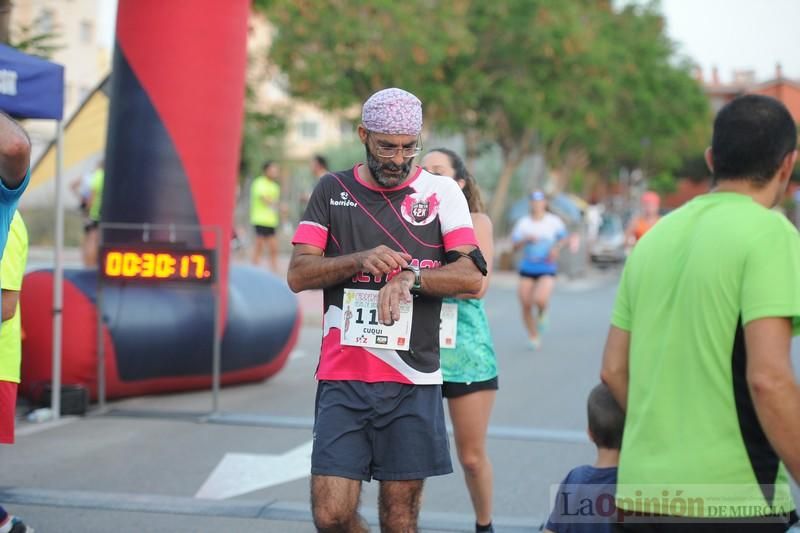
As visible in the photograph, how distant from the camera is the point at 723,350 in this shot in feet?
9.32

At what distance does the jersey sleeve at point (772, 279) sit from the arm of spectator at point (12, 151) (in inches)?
86.5

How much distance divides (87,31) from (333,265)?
198 feet

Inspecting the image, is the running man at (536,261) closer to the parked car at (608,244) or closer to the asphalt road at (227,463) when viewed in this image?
the asphalt road at (227,463)

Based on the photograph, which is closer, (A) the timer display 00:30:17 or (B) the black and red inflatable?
(A) the timer display 00:30:17

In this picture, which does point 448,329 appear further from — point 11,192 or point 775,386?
point 775,386

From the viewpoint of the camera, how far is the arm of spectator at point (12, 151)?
11.8 ft

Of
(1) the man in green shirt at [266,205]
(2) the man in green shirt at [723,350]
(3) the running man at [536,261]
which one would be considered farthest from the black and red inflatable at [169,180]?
(1) the man in green shirt at [266,205]

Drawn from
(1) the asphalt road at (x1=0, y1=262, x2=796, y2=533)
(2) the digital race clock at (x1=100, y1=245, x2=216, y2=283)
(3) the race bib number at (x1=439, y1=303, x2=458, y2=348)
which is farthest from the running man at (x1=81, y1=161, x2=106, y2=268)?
(3) the race bib number at (x1=439, y1=303, x2=458, y2=348)

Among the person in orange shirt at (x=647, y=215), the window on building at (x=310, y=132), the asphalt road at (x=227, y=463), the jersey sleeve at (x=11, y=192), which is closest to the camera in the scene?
the jersey sleeve at (x=11, y=192)

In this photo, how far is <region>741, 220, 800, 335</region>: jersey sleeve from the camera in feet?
8.98

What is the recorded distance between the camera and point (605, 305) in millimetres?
21906

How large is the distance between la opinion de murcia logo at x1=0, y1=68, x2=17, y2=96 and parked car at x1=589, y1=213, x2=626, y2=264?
1209 inches

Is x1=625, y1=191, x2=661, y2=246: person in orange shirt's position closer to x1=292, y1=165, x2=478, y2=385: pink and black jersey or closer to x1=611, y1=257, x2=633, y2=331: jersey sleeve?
x1=292, y1=165, x2=478, y2=385: pink and black jersey

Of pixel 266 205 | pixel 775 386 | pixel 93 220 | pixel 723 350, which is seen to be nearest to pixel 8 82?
pixel 723 350
